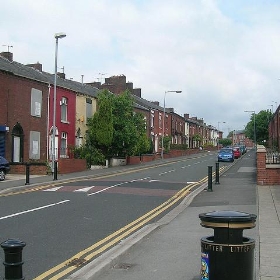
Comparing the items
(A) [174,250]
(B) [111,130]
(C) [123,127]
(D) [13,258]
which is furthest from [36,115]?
(D) [13,258]

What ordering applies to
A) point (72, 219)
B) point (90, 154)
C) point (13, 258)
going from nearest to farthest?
point (13, 258), point (72, 219), point (90, 154)

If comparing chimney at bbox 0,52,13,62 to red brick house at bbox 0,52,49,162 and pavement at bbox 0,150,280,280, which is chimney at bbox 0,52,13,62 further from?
pavement at bbox 0,150,280,280

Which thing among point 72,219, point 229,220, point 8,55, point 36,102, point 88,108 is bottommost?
point 72,219

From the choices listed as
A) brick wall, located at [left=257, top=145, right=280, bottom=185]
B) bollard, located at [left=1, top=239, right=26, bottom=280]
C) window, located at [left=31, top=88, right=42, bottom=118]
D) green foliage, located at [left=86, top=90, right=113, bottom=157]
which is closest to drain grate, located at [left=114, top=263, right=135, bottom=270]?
bollard, located at [left=1, top=239, right=26, bottom=280]

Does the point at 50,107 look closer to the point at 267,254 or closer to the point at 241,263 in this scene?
the point at 267,254

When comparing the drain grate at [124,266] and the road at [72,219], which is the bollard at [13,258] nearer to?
the road at [72,219]

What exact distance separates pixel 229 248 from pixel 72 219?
301 inches

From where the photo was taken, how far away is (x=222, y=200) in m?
16.7

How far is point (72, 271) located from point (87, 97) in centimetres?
3516

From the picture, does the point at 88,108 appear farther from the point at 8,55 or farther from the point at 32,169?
the point at 32,169

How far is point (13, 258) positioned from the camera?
477 centimetres

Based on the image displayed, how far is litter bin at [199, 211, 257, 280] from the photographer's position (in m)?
5.12

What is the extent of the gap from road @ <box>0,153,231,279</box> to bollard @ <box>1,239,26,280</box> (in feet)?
6.49

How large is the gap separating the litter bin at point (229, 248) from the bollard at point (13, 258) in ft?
7.05
